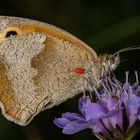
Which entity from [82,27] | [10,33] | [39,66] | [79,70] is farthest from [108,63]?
[82,27]

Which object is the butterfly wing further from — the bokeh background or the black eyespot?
the bokeh background

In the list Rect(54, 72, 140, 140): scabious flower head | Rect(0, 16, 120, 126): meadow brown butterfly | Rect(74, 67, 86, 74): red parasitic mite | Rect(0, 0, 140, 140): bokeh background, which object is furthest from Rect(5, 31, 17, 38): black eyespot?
Rect(0, 0, 140, 140): bokeh background

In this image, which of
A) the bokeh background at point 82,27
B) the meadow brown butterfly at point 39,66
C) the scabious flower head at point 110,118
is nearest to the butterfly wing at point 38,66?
the meadow brown butterfly at point 39,66

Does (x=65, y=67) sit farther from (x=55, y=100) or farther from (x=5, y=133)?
(x=5, y=133)

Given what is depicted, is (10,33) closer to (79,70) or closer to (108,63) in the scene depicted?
(79,70)

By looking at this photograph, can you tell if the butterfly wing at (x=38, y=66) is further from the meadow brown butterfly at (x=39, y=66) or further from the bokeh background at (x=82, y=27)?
the bokeh background at (x=82, y=27)

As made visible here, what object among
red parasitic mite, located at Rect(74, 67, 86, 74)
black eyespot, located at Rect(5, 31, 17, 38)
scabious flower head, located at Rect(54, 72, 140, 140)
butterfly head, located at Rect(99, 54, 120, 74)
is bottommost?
scabious flower head, located at Rect(54, 72, 140, 140)
